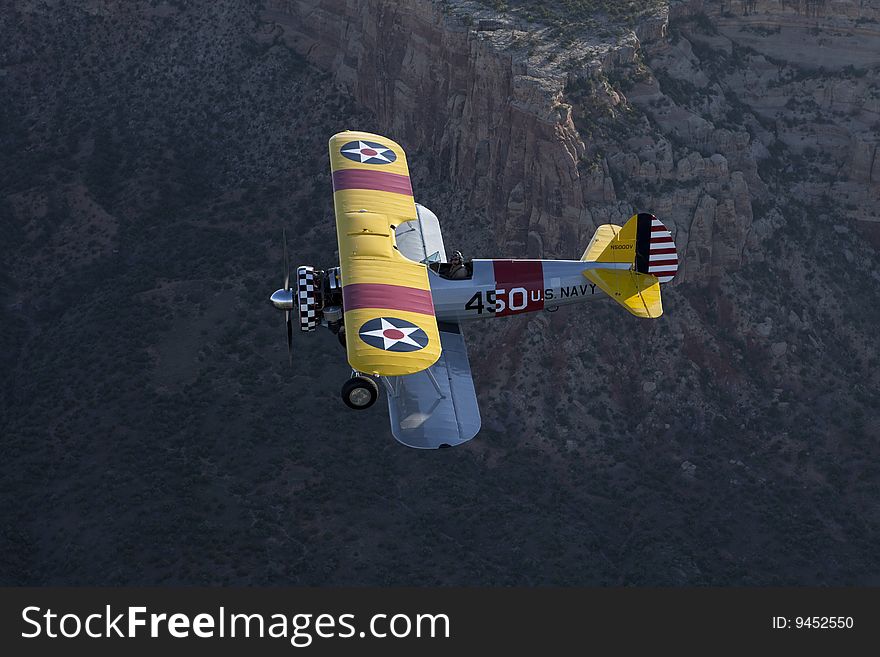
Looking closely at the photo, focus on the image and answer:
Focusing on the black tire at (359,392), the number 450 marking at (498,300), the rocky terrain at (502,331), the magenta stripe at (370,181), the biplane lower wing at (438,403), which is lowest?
the rocky terrain at (502,331)

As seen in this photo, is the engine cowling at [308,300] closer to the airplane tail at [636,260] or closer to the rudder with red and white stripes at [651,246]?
the airplane tail at [636,260]

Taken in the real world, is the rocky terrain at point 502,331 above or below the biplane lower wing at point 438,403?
below

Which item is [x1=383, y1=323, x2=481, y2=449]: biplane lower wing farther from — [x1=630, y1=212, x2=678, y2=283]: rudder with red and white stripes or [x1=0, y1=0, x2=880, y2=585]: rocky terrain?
[x1=0, y1=0, x2=880, y2=585]: rocky terrain

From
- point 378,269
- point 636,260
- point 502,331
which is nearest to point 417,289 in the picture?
point 378,269

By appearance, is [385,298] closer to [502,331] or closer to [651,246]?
[651,246]

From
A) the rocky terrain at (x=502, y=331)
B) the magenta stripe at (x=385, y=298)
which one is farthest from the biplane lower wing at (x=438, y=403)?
the rocky terrain at (x=502, y=331)

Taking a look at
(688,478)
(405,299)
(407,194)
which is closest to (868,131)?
(688,478)
